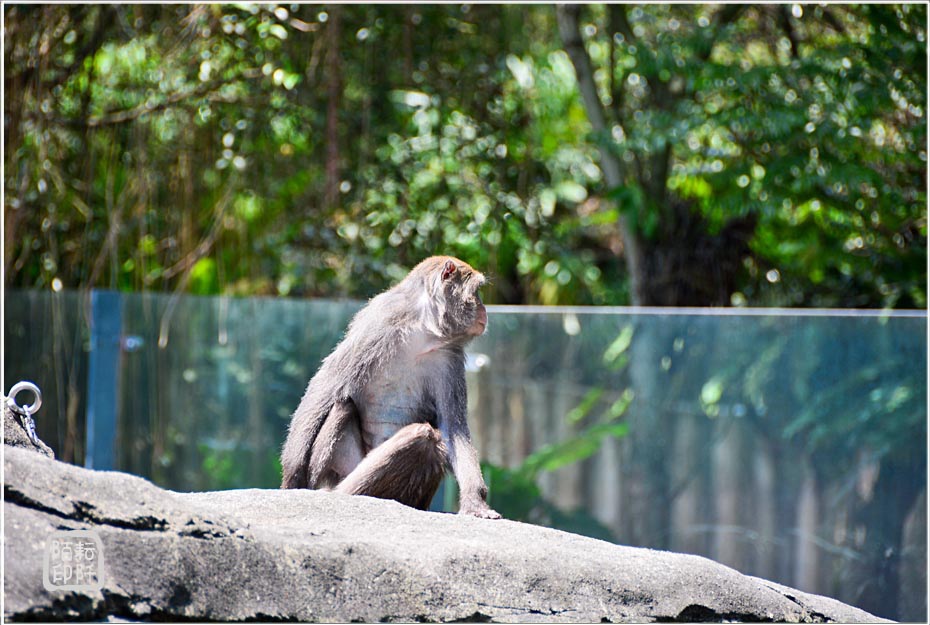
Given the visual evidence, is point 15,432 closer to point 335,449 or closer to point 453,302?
point 335,449

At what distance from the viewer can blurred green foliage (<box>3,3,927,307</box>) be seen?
905 centimetres

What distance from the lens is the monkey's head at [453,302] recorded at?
5.06 m

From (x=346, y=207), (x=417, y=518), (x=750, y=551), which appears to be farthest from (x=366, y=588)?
(x=346, y=207)

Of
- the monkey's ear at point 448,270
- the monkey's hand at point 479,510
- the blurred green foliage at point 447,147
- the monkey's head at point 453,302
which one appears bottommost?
the monkey's hand at point 479,510

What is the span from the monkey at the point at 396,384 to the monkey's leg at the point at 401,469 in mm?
63

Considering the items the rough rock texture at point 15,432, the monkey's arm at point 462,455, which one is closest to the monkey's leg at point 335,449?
the monkey's arm at point 462,455

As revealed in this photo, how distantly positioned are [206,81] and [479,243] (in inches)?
128

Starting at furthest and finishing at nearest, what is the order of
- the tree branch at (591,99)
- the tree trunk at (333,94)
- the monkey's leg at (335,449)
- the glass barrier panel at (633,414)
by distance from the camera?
the tree branch at (591,99), the tree trunk at (333,94), the glass barrier panel at (633,414), the monkey's leg at (335,449)

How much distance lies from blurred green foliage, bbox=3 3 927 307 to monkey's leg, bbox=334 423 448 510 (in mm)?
4675

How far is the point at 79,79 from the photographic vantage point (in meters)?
9.57

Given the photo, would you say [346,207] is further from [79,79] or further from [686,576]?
[686,576]

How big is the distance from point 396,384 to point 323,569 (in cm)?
188

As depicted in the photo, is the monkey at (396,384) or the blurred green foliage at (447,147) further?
the blurred green foliage at (447,147)

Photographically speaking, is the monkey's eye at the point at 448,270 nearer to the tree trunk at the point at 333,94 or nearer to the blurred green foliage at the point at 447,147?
the blurred green foliage at the point at 447,147
